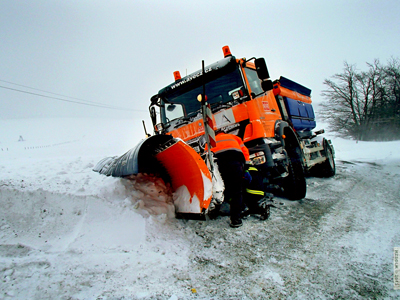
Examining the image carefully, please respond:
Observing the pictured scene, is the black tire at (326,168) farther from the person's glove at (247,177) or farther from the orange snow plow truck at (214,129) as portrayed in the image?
the person's glove at (247,177)

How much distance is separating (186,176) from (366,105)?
2840 centimetres

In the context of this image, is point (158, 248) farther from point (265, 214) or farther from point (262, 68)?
point (262, 68)

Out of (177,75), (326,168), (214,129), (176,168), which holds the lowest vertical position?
(326,168)

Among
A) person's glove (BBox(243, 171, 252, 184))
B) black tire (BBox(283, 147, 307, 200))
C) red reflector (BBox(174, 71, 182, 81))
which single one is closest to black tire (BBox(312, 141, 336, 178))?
black tire (BBox(283, 147, 307, 200))

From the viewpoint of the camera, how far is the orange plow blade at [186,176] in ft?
8.89

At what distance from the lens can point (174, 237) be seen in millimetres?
2607

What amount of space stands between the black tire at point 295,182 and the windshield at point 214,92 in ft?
5.79

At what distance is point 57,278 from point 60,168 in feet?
7.89

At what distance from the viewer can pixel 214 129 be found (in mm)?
3914

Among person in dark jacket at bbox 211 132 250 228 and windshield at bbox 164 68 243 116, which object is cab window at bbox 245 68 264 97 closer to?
windshield at bbox 164 68 243 116

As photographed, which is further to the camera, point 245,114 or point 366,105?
point 366,105

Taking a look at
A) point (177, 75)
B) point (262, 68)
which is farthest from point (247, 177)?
point (177, 75)

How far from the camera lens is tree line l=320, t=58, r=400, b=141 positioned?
23575mm

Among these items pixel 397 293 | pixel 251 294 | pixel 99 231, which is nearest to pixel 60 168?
pixel 99 231
